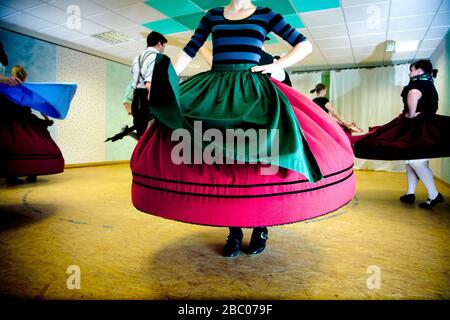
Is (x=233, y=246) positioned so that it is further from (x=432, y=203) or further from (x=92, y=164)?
(x=92, y=164)

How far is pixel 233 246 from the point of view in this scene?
1.55m

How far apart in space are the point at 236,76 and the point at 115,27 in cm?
518

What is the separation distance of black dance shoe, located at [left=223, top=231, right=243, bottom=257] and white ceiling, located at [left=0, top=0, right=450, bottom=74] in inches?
163

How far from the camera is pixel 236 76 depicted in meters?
1.22

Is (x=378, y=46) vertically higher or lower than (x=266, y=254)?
higher

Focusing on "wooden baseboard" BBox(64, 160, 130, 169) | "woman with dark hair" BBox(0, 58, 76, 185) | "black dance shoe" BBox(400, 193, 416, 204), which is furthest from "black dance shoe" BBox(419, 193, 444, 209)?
"wooden baseboard" BBox(64, 160, 130, 169)

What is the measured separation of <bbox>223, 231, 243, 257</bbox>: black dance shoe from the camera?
5.04ft

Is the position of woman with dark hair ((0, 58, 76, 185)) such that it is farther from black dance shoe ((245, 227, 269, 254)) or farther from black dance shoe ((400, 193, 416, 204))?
black dance shoe ((400, 193, 416, 204))

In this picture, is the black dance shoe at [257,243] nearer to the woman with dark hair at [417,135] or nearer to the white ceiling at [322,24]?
the woman with dark hair at [417,135]

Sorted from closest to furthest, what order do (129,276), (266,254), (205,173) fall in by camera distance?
1. (205,173)
2. (129,276)
3. (266,254)

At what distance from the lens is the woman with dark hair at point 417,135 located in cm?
239

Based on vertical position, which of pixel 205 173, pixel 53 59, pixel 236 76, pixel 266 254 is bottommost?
pixel 266 254
